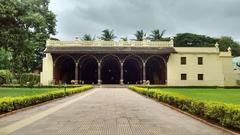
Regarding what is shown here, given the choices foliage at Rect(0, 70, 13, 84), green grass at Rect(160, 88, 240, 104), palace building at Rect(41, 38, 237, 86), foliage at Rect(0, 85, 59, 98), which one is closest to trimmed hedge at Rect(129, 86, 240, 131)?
green grass at Rect(160, 88, 240, 104)

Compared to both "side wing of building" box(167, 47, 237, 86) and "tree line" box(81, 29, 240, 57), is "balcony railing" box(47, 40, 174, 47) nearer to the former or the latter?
"side wing of building" box(167, 47, 237, 86)

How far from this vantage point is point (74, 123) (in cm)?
1405

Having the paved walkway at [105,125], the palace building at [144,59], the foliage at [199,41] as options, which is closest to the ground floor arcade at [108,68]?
the palace building at [144,59]

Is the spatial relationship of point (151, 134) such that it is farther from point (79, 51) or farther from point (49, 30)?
point (49, 30)

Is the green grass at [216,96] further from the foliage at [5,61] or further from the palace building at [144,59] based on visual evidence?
the foliage at [5,61]

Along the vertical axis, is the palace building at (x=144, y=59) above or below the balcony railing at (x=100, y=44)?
below

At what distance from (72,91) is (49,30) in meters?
32.9

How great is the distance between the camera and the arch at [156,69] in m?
59.8

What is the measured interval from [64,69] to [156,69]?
14486 millimetres

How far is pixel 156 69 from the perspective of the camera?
6412 cm

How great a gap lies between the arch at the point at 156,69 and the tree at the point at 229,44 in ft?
115

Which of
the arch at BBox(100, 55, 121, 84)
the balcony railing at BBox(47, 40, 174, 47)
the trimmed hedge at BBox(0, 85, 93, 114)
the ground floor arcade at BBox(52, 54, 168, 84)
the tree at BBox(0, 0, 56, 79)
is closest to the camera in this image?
the trimmed hedge at BBox(0, 85, 93, 114)

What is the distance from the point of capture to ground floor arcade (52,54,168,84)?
5806cm

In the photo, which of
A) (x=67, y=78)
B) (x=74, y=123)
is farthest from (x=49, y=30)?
(x=74, y=123)
